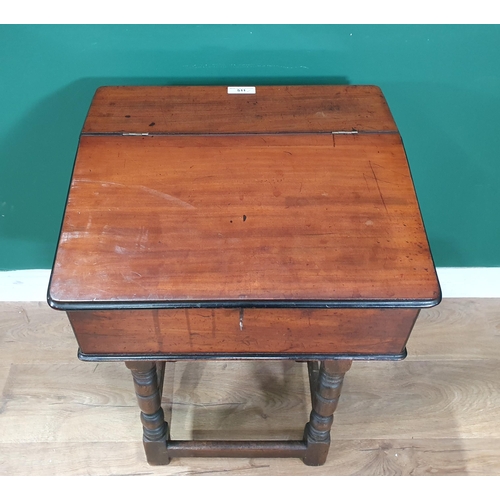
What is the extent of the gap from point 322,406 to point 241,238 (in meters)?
0.49

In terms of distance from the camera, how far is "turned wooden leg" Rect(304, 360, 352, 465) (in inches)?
44.3

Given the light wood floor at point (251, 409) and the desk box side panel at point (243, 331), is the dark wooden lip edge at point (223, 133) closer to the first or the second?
the desk box side panel at point (243, 331)

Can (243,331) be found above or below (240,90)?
below

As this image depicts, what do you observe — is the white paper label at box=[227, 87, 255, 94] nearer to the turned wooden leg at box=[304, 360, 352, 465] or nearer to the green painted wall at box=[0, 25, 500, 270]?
the green painted wall at box=[0, 25, 500, 270]

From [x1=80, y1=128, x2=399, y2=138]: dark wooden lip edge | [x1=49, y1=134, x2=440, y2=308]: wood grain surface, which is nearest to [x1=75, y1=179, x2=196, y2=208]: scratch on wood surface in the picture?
[x1=49, y1=134, x2=440, y2=308]: wood grain surface

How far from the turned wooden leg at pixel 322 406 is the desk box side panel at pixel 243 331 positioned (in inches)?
5.1

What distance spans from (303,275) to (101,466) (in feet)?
2.84

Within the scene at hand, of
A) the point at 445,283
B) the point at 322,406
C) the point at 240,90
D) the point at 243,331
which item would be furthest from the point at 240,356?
the point at 445,283

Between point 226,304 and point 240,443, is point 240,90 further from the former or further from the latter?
point 240,443

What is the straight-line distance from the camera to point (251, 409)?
154 centimetres

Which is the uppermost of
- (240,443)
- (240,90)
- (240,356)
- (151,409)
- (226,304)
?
(240,90)

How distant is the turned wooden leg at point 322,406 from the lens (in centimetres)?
113

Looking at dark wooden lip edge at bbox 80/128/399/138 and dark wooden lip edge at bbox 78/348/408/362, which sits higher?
dark wooden lip edge at bbox 80/128/399/138

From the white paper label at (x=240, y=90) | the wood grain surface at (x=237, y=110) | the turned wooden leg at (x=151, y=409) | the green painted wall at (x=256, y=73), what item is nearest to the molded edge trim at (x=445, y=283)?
the green painted wall at (x=256, y=73)
